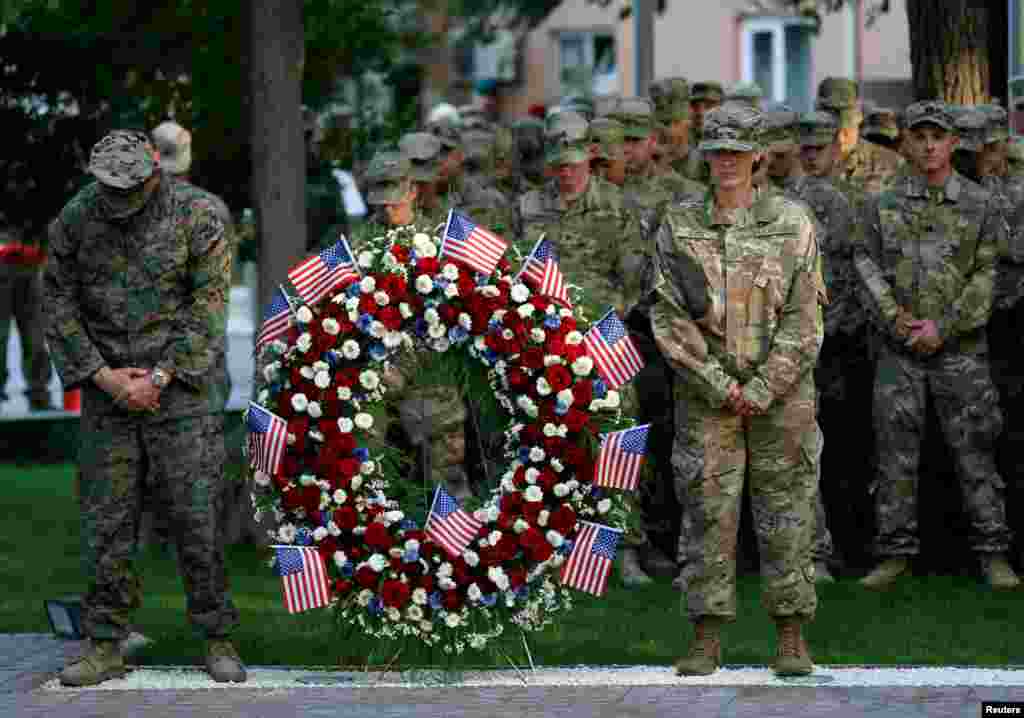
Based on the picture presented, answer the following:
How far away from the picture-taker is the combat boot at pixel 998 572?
41.4ft

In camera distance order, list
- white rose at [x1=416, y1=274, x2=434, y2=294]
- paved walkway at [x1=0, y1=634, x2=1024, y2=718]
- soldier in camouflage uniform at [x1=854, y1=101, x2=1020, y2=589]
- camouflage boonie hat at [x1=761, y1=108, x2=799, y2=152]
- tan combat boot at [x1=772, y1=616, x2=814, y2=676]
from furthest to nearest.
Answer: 1. camouflage boonie hat at [x1=761, y1=108, x2=799, y2=152]
2. soldier in camouflage uniform at [x1=854, y1=101, x2=1020, y2=589]
3. white rose at [x1=416, y1=274, x2=434, y2=294]
4. tan combat boot at [x1=772, y1=616, x2=814, y2=676]
5. paved walkway at [x1=0, y1=634, x2=1024, y2=718]

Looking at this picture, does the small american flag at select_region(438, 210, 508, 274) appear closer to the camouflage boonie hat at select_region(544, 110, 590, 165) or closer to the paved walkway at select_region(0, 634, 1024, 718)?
the paved walkway at select_region(0, 634, 1024, 718)

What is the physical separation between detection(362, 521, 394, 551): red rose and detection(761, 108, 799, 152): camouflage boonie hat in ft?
13.8

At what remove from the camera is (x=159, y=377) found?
33.1 ft

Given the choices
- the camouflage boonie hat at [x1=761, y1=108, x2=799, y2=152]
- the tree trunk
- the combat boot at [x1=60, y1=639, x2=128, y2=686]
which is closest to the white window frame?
the tree trunk

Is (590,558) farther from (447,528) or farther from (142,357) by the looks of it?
(142,357)

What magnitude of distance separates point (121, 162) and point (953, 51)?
6850 millimetres

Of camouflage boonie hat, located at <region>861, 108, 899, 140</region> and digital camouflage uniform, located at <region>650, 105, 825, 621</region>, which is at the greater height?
camouflage boonie hat, located at <region>861, 108, 899, 140</region>

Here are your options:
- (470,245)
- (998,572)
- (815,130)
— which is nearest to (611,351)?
(470,245)

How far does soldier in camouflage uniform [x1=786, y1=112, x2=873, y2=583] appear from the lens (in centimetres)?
1333

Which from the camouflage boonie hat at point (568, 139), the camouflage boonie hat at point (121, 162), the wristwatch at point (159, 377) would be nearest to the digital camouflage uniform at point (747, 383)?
the wristwatch at point (159, 377)

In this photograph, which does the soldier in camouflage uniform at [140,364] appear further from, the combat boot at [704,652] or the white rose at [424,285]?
the combat boot at [704,652]


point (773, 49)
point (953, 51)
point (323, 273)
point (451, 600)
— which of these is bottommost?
point (451, 600)

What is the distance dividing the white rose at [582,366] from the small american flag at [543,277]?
0.93 ft
